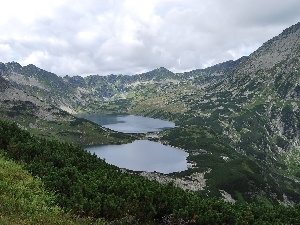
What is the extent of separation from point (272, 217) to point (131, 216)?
11.7 m

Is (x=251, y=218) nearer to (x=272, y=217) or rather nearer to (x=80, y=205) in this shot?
(x=272, y=217)

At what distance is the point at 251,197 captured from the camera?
187250mm

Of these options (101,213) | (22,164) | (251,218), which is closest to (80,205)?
(101,213)

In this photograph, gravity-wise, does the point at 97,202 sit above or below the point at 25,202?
below

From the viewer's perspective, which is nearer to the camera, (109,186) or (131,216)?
(131,216)

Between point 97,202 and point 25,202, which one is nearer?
point 25,202

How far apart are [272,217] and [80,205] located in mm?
14988

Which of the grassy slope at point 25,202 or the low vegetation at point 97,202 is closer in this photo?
the grassy slope at point 25,202

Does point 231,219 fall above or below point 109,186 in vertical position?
below

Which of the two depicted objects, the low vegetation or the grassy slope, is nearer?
the grassy slope

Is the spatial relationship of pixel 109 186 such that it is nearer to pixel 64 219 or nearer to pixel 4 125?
pixel 64 219

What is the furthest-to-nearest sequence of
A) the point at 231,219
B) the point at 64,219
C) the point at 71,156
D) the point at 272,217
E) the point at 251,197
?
A: 1. the point at 251,197
2. the point at 71,156
3. the point at 272,217
4. the point at 231,219
5. the point at 64,219

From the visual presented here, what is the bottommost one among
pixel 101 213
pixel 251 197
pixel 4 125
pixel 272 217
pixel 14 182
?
pixel 251 197

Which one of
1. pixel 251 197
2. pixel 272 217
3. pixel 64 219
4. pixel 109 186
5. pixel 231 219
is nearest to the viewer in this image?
pixel 64 219
